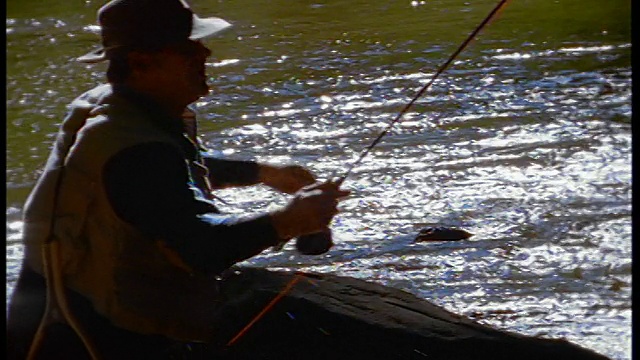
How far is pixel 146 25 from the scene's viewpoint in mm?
2068

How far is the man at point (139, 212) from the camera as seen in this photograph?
193cm

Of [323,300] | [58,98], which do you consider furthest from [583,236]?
[58,98]

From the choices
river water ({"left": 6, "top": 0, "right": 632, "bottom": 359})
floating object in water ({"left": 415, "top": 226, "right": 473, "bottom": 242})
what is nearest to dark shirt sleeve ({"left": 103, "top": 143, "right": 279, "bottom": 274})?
river water ({"left": 6, "top": 0, "right": 632, "bottom": 359})

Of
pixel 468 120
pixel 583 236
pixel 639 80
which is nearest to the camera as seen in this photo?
pixel 583 236

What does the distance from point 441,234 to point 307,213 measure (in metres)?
1.53

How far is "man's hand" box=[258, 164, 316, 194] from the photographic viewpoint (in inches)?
97.3

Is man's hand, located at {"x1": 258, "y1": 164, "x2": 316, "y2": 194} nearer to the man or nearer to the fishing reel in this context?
the fishing reel

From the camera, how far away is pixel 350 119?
4.56 meters

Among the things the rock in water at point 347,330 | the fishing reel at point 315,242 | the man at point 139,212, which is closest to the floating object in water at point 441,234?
the rock in water at point 347,330

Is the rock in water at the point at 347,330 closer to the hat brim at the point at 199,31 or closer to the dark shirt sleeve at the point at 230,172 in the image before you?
the dark shirt sleeve at the point at 230,172

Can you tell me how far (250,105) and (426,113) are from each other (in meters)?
0.83

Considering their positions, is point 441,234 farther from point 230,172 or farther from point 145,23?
point 145,23

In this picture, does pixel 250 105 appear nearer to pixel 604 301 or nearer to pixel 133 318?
pixel 604 301

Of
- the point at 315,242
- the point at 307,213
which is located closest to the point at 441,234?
the point at 315,242
